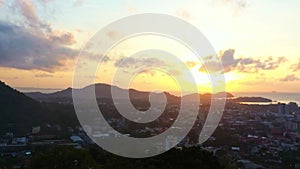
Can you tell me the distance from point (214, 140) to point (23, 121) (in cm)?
1007

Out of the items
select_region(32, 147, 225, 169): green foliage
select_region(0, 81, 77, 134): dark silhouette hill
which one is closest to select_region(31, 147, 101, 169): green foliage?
select_region(32, 147, 225, 169): green foliage

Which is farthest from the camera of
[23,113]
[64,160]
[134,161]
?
[23,113]

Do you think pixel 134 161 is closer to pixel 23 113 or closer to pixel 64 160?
pixel 64 160

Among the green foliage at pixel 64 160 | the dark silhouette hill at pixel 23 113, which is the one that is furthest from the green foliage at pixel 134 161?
the dark silhouette hill at pixel 23 113

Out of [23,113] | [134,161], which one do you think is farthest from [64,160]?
[23,113]

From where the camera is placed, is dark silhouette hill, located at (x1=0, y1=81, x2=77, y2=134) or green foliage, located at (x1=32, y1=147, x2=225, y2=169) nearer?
green foliage, located at (x1=32, y1=147, x2=225, y2=169)

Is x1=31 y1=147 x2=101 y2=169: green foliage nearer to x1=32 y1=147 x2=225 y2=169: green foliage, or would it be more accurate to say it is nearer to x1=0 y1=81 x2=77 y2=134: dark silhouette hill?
x1=32 y1=147 x2=225 y2=169: green foliage

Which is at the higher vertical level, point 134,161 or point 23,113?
point 23,113

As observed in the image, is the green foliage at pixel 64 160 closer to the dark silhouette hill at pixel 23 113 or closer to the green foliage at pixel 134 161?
the green foliage at pixel 134 161

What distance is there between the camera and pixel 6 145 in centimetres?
1650

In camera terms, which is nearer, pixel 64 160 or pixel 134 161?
pixel 64 160

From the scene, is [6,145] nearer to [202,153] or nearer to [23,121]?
[23,121]

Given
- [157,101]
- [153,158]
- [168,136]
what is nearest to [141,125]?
[157,101]

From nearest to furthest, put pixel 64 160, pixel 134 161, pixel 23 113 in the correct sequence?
pixel 64 160 → pixel 134 161 → pixel 23 113
